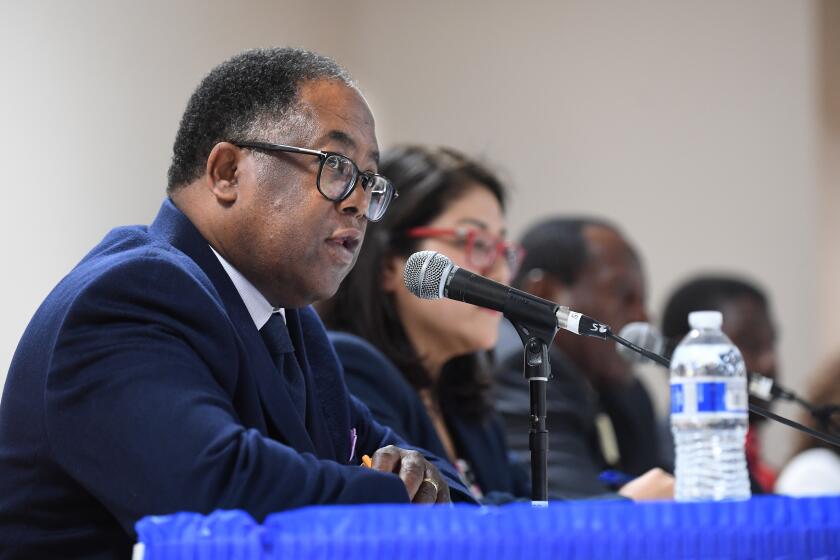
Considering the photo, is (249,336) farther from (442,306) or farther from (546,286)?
(546,286)

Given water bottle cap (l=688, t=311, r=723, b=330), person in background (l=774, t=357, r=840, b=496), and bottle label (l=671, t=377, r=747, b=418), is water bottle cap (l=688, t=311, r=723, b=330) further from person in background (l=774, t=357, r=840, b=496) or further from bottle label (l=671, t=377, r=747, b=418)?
person in background (l=774, t=357, r=840, b=496)

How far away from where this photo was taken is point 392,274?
2846 mm

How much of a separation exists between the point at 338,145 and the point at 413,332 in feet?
3.65

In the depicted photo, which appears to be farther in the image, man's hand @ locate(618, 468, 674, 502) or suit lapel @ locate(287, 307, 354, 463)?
man's hand @ locate(618, 468, 674, 502)

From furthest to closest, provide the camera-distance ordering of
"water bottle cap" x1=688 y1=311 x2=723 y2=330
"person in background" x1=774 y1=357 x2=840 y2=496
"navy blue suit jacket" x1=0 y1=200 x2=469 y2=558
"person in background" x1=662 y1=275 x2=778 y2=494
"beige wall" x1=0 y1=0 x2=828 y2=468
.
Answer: "beige wall" x1=0 y1=0 x2=828 y2=468, "person in background" x1=662 y1=275 x2=778 y2=494, "person in background" x1=774 y1=357 x2=840 y2=496, "water bottle cap" x1=688 y1=311 x2=723 y2=330, "navy blue suit jacket" x1=0 y1=200 x2=469 y2=558

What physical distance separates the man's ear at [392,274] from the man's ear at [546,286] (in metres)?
1.00

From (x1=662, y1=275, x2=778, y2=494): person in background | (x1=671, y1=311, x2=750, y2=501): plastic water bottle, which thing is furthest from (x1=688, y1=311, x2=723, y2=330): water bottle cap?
(x1=662, y1=275, x2=778, y2=494): person in background

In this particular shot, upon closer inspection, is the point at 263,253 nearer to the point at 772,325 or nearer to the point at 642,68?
the point at 772,325

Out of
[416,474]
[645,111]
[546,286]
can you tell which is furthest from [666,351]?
[645,111]

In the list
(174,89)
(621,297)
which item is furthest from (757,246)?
(174,89)

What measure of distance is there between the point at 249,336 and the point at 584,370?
245cm

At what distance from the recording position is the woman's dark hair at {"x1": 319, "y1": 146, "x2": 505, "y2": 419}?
279 cm

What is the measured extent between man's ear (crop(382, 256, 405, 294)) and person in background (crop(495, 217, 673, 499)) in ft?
2.32

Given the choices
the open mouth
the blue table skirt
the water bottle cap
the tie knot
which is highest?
the open mouth
